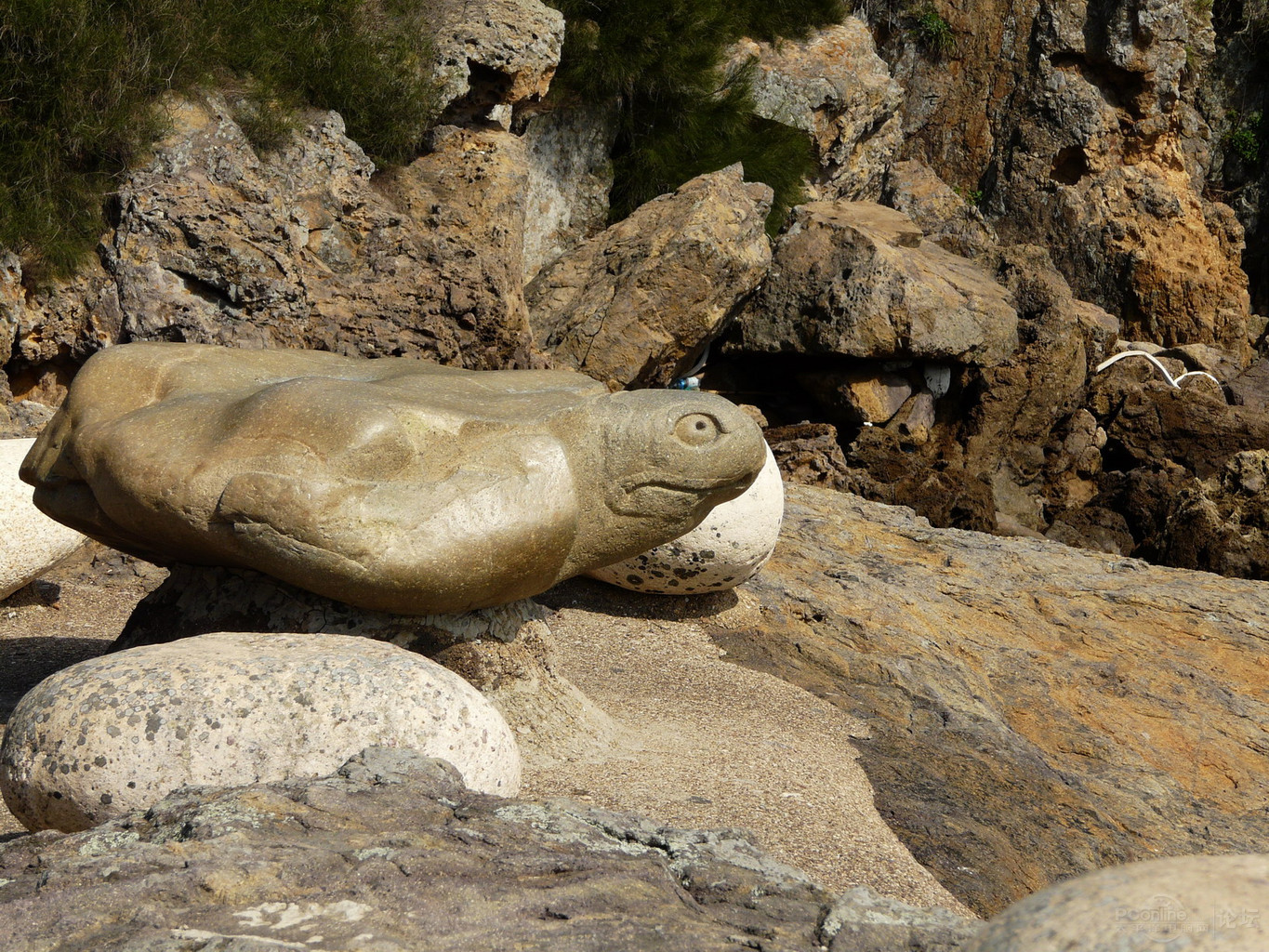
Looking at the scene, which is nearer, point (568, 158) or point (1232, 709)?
point (1232, 709)

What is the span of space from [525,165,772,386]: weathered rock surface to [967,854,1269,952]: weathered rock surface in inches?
276

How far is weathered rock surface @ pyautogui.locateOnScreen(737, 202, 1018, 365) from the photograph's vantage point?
10.1 m

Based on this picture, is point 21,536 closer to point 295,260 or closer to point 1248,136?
point 295,260

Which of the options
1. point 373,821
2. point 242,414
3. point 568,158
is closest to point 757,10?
point 568,158

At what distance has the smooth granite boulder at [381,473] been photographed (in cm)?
296

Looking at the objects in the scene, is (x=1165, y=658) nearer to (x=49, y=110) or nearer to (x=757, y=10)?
(x=49, y=110)

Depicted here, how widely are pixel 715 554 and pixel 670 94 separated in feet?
22.1

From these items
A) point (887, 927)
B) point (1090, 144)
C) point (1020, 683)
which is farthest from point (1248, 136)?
point (887, 927)

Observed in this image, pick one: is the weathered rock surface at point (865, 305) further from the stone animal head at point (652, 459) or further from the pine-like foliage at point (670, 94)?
the stone animal head at point (652, 459)

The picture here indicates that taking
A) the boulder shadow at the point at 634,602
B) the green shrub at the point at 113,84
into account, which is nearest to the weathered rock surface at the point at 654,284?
the green shrub at the point at 113,84

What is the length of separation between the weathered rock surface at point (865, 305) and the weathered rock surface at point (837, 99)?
1.76m

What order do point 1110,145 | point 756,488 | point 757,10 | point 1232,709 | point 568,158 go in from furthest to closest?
point 1110,145 < point 757,10 < point 568,158 < point 1232,709 < point 756,488

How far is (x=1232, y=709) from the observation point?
5.23 m

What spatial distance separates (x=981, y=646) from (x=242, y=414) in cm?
355
